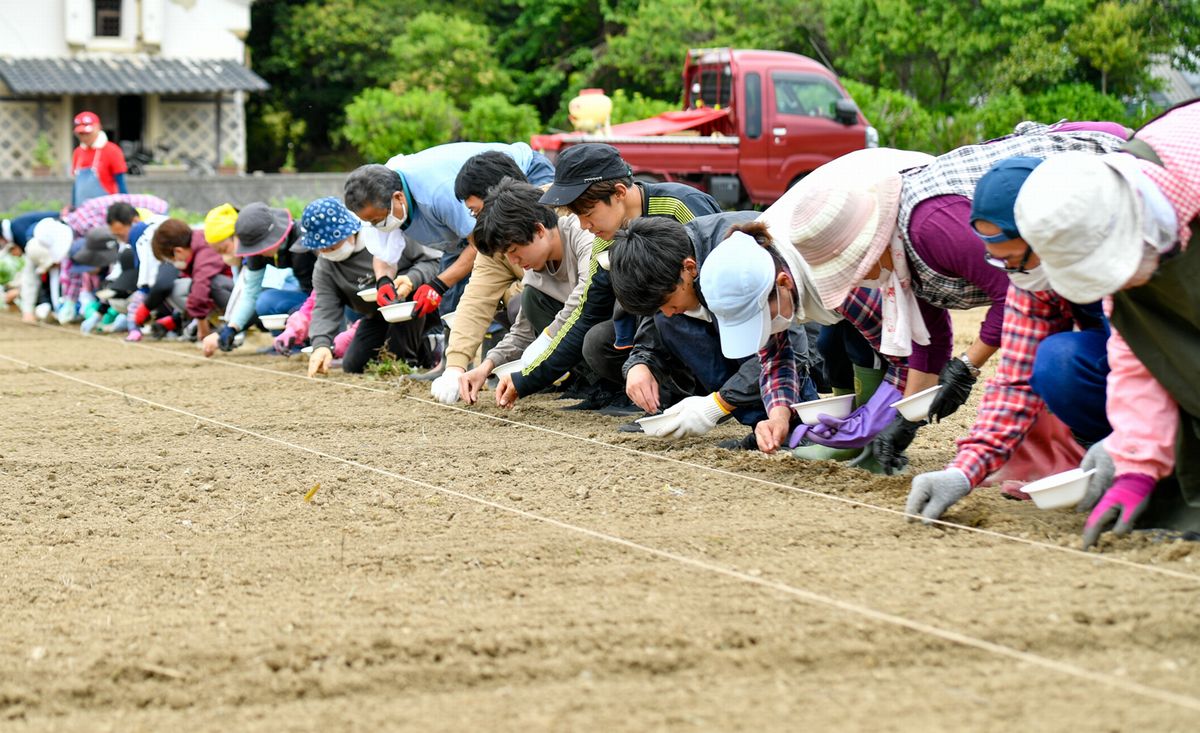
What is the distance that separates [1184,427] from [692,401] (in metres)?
1.86

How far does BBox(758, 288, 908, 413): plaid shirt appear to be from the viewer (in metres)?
4.19

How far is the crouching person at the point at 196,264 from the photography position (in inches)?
330

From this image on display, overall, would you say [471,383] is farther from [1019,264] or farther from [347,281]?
[1019,264]

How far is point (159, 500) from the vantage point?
170 inches

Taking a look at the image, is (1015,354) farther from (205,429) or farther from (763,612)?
(205,429)

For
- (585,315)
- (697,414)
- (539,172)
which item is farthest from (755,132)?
(697,414)

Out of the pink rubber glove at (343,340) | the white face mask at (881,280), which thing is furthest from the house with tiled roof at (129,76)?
the white face mask at (881,280)

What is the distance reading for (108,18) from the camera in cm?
2464

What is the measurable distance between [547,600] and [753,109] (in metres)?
11.2

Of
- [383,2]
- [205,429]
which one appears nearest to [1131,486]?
[205,429]

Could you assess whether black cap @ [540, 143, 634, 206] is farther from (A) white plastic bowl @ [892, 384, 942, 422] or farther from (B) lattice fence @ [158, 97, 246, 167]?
(B) lattice fence @ [158, 97, 246, 167]

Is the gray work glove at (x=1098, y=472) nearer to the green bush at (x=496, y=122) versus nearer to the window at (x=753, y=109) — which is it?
the window at (x=753, y=109)

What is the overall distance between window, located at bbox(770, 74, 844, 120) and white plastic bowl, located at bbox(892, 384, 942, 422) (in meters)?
10.3

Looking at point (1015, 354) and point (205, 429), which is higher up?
point (1015, 354)
